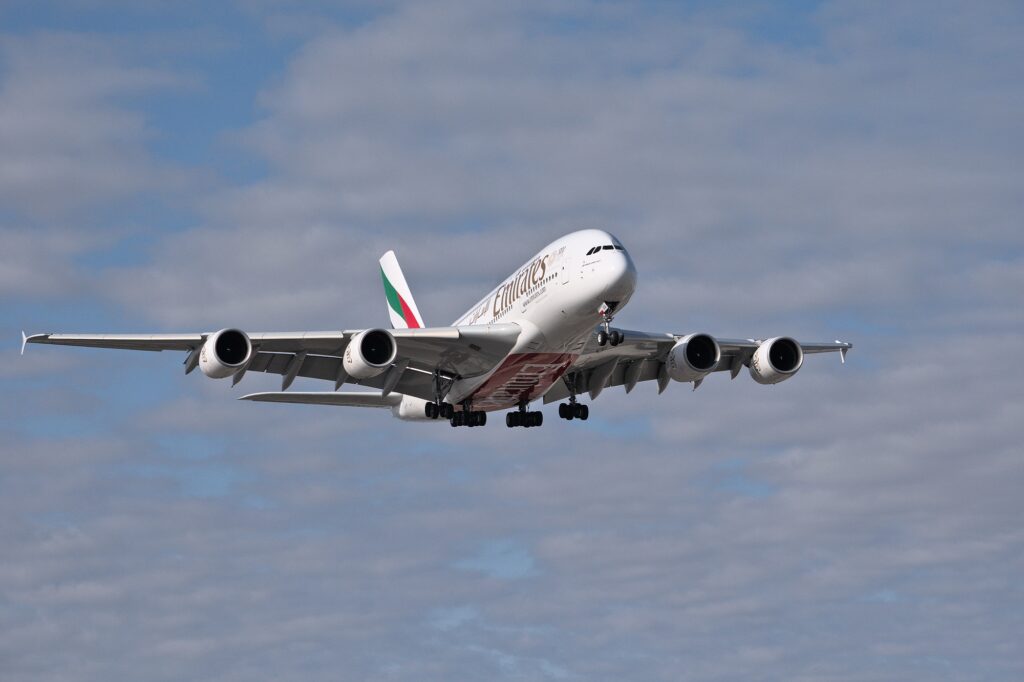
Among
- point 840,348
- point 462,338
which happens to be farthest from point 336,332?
point 840,348

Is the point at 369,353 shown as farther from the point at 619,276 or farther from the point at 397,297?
the point at 397,297

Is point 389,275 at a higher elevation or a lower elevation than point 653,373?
higher

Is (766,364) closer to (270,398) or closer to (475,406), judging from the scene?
(475,406)

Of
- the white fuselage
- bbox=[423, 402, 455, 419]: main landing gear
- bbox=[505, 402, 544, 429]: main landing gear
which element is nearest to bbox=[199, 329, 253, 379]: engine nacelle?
the white fuselage

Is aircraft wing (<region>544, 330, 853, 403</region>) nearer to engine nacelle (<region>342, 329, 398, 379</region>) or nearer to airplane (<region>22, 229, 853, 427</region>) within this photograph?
airplane (<region>22, 229, 853, 427</region>)

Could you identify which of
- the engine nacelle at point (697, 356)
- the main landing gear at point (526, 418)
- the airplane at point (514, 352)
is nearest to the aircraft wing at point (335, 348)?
the airplane at point (514, 352)

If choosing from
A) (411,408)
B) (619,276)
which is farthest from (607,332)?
(411,408)

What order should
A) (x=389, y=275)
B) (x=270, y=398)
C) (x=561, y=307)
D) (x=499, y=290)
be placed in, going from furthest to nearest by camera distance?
1. (x=389, y=275)
2. (x=270, y=398)
3. (x=499, y=290)
4. (x=561, y=307)
